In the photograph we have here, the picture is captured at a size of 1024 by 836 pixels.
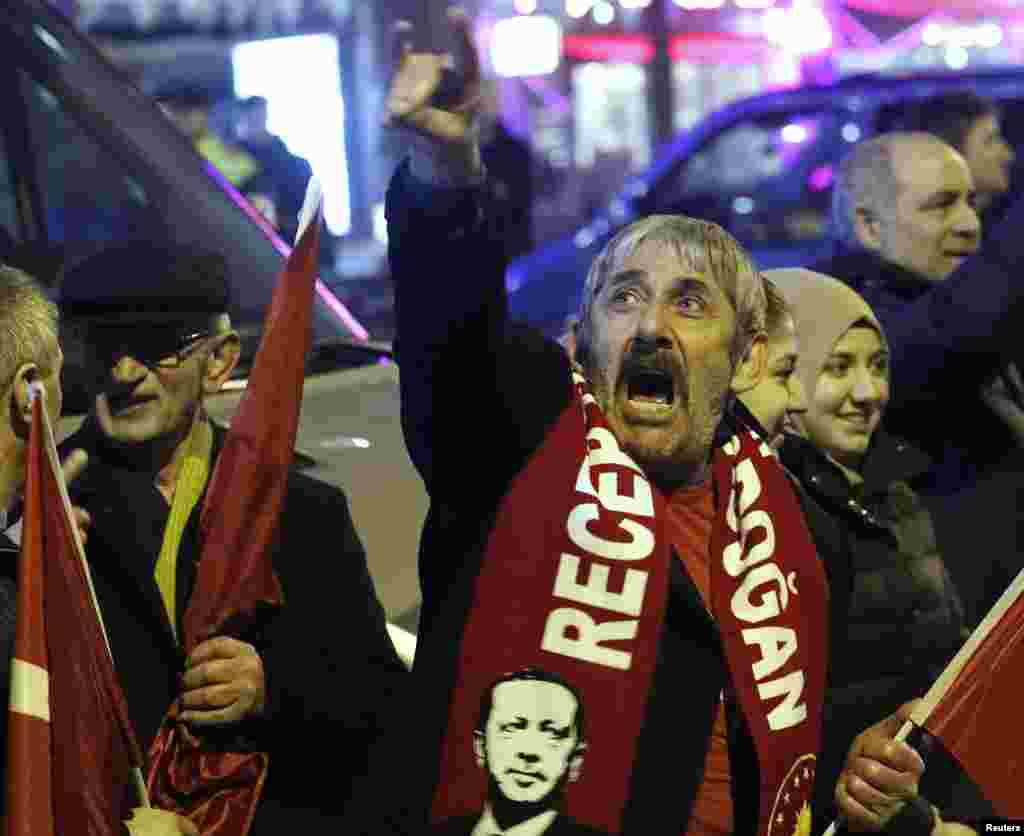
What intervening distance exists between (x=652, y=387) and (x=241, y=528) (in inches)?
25.2

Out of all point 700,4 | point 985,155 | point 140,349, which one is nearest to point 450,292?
point 140,349

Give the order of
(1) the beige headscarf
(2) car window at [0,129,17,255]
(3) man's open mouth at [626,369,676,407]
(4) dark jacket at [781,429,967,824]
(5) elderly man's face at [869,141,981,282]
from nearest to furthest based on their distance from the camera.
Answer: (3) man's open mouth at [626,369,676,407] < (4) dark jacket at [781,429,967,824] < (1) the beige headscarf < (2) car window at [0,129,17,255] < (5) elderly man's face at [869,141,981,282]

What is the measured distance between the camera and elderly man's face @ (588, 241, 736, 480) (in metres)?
3.27

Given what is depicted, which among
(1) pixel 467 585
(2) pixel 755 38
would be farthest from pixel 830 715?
(2) pixel 755 38

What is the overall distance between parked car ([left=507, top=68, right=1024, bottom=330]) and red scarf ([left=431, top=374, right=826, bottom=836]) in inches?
310

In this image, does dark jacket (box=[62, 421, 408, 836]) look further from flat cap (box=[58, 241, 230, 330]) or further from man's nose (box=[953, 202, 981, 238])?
man's nose (box=[953, 202, 981, 238])

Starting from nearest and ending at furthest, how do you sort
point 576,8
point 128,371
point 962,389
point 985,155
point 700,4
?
point 128,371 → point 962,389 → point 985,155 → point 700,4 → point 576,8

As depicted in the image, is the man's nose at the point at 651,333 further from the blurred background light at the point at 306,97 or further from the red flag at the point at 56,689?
the blurred background light at the point at 306,97

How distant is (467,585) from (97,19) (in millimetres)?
16742

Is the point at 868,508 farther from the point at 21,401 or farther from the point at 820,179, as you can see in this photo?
the point at 820,179

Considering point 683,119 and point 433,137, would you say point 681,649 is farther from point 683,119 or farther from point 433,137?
point 683,119

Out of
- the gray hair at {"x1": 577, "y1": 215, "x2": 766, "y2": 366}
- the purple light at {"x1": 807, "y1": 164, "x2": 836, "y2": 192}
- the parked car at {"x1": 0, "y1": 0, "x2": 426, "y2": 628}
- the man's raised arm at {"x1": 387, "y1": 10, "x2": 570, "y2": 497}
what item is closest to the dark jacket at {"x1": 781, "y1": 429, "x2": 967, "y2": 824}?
the gray hair at {"x1": 577, "y1": 215, "x2": 766, "y2": 366}

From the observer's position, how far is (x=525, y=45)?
73.6ft

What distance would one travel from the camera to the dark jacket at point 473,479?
297 centimetres
